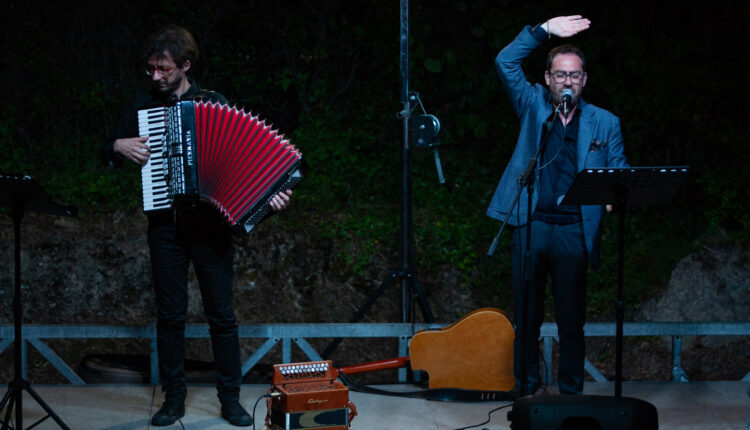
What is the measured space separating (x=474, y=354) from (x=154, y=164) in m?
2.02

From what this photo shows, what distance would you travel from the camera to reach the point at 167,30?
10.8 feet

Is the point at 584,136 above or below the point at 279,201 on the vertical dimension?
above

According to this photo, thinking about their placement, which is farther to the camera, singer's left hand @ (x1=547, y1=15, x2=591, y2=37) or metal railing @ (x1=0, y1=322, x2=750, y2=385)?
metal railing @ (x1=0, y1=322, x2=750, y2=385)

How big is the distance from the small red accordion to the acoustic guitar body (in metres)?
1.36

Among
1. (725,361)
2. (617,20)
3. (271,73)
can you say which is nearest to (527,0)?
(617,20)

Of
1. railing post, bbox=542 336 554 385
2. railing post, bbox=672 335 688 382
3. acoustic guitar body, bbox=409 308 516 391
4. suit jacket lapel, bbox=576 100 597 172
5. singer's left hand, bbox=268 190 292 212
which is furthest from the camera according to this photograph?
railing post, bbox=672 335 688 382

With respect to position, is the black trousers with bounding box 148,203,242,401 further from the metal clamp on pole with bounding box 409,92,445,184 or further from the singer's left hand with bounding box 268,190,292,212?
the metal clamp on pole with bounding box 409,92,445,184

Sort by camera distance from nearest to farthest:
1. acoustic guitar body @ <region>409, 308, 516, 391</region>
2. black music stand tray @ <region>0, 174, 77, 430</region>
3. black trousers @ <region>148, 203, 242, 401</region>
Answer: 1. black music stand tray @ <region>0, 174, 77, 430</region>
2. black trousers @ <region>148, 203, 242, 401</region>
3. acoustic guitar body @ <region>409, 308, 516, 391</region>

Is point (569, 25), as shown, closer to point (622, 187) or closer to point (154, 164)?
point (622, 187)

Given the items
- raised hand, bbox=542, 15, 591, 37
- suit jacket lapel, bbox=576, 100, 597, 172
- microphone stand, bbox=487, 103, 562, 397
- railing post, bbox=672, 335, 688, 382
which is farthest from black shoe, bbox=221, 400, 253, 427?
railing post, bbox=672, 335, 688, 382

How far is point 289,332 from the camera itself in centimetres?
418

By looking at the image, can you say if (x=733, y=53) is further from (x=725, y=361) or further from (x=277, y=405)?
(x=277, y=405)

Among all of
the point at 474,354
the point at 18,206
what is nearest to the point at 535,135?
the point at 474,354

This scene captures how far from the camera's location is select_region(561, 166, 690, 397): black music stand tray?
2924 mm
